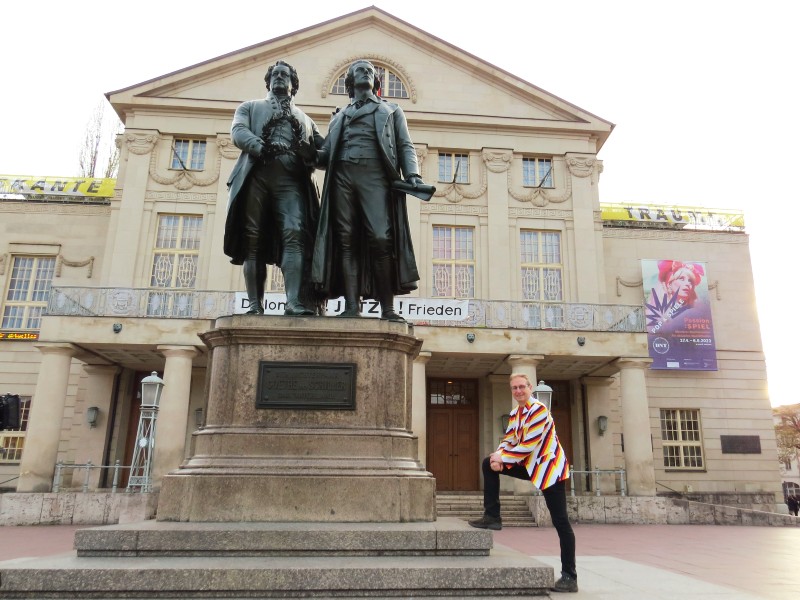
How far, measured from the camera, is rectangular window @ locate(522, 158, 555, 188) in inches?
1056

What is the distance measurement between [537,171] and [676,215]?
22.5ft

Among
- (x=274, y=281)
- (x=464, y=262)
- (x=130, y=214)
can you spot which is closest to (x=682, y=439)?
(x=464, y=262)

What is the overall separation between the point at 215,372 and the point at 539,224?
872 inches

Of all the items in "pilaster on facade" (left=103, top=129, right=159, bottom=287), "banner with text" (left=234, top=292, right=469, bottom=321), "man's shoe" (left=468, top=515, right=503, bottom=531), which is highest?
"pilaster on facade" (left=103, top=129, right=159, bottom=287)

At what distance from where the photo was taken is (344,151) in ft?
20.8

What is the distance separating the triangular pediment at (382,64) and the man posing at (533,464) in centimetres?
2303

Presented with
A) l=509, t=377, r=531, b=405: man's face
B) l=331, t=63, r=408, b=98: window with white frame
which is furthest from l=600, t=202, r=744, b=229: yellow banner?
l=509, t=377, r=531, b=405: man's face

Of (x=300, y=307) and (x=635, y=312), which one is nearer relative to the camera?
(x=300, y=307)

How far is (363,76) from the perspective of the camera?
653 cm

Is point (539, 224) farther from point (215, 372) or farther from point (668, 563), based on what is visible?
point (215, 372)

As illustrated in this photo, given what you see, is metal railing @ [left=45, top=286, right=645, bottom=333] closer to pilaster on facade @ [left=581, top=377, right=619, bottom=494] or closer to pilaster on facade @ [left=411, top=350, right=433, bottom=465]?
pilaster on facade @ [left=411, top=350, right=433, bottom=465]

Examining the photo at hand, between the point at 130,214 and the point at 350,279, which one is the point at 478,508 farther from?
the point at 130,214

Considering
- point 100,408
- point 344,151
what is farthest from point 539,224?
point 344,151

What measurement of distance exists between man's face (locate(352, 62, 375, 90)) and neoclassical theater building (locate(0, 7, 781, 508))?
48.2 feet
